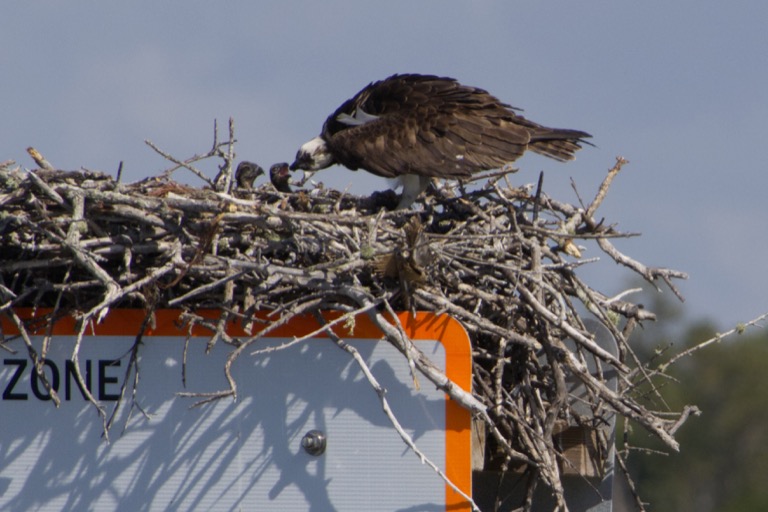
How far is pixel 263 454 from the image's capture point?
4.22m

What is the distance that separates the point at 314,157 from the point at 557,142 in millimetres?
1304

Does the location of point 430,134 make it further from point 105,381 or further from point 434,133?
point 105,381

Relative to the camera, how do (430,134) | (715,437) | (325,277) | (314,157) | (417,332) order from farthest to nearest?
(715,437), (314,157), (430,134), (325,277), (417,332)

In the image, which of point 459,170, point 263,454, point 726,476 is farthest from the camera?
point 726,476

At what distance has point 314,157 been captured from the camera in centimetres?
730

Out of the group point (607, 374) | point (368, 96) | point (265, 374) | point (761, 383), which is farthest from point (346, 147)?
point (761, 383)

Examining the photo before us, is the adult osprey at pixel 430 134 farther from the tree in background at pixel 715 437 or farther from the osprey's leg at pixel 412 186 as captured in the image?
the tree in background at pixel 715 437

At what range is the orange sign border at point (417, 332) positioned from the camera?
4.18 meters

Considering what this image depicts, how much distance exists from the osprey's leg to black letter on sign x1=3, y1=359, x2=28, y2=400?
267 centimetres

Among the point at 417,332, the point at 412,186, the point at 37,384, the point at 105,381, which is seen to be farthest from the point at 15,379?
the point at 412,186

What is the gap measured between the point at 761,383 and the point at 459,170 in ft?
116

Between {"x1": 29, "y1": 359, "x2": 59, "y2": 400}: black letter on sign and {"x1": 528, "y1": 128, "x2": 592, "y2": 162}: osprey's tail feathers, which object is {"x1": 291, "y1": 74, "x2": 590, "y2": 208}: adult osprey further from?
{"x1": 29, "y1": 359, "x2": 59, "y2": 400}: black letter on sign

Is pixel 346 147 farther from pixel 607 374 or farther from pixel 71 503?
pixel 71 503

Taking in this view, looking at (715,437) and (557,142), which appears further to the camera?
(715,437)
